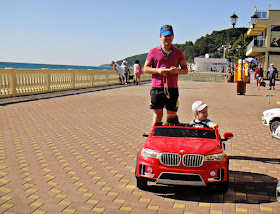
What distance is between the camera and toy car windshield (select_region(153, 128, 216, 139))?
4.58m

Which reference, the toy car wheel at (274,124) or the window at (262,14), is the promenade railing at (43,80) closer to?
the toy car wheel at (274,124)

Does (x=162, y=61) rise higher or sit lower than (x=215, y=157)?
higher

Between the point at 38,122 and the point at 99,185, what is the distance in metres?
5.37

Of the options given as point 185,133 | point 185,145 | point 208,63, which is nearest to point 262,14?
point 185,133

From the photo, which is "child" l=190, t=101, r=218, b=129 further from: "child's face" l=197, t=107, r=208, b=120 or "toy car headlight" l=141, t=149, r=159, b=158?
"toy car headlight" l=141, t=149, r=159, b=158

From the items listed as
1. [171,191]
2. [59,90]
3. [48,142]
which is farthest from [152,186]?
[59,90]

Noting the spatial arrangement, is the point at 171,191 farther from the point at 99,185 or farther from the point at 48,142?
the point at 48,142

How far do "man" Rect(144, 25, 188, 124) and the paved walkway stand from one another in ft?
3.53

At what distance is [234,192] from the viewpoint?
14.6 ft

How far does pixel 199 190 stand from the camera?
449 centimetres

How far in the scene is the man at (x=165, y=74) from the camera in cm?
533

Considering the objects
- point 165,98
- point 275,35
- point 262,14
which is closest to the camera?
point 165,98

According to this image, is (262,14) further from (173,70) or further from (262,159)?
(173,70)

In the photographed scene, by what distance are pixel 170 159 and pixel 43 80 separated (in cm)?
1570
